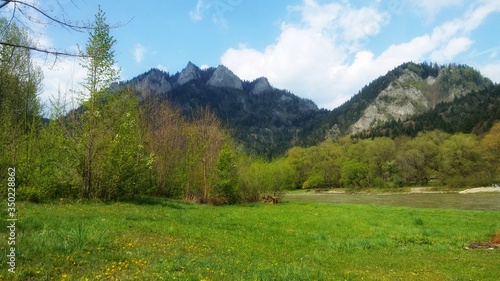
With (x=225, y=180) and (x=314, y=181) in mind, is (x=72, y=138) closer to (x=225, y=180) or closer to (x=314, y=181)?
(x=225, y=180)

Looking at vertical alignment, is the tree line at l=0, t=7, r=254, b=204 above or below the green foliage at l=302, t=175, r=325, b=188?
above

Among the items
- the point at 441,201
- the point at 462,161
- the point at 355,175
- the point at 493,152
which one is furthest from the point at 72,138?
the point at 493,152

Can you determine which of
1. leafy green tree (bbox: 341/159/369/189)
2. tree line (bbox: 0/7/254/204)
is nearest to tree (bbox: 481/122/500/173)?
leafy green tree (bbox: 341/159/369/189)

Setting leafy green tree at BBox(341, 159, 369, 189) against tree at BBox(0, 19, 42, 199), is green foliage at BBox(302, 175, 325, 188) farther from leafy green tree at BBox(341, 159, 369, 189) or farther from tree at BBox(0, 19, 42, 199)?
tree at BBox(0, 19, 42, 199)

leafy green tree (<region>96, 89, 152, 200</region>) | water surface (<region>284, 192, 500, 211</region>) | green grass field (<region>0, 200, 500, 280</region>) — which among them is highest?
leafy green tree (<region>96, 89, 152, 200</region>)

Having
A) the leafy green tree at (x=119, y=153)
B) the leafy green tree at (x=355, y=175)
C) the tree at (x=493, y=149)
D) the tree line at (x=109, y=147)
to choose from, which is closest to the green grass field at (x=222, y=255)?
the tree line at (x=109, y=147)

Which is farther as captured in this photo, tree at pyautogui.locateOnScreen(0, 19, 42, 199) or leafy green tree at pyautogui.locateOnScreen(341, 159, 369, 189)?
leafy green tree at pyautogui.locateOnScreen(341, 159, 369, 189)

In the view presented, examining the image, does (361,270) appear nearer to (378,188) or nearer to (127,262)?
(127,262)

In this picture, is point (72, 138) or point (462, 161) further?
point (462, 161)

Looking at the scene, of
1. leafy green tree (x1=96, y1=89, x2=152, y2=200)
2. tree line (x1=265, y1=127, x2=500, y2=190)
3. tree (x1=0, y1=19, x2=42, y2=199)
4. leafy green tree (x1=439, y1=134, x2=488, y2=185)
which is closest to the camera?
tree (x1=0, y1=19, x2=42, y2=199)

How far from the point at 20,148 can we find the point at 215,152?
27.0 metres

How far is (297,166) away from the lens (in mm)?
162125

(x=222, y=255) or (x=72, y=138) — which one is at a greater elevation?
(x=72, y=138)

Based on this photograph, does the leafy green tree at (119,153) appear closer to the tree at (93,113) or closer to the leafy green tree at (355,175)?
the tree at (93,113)
